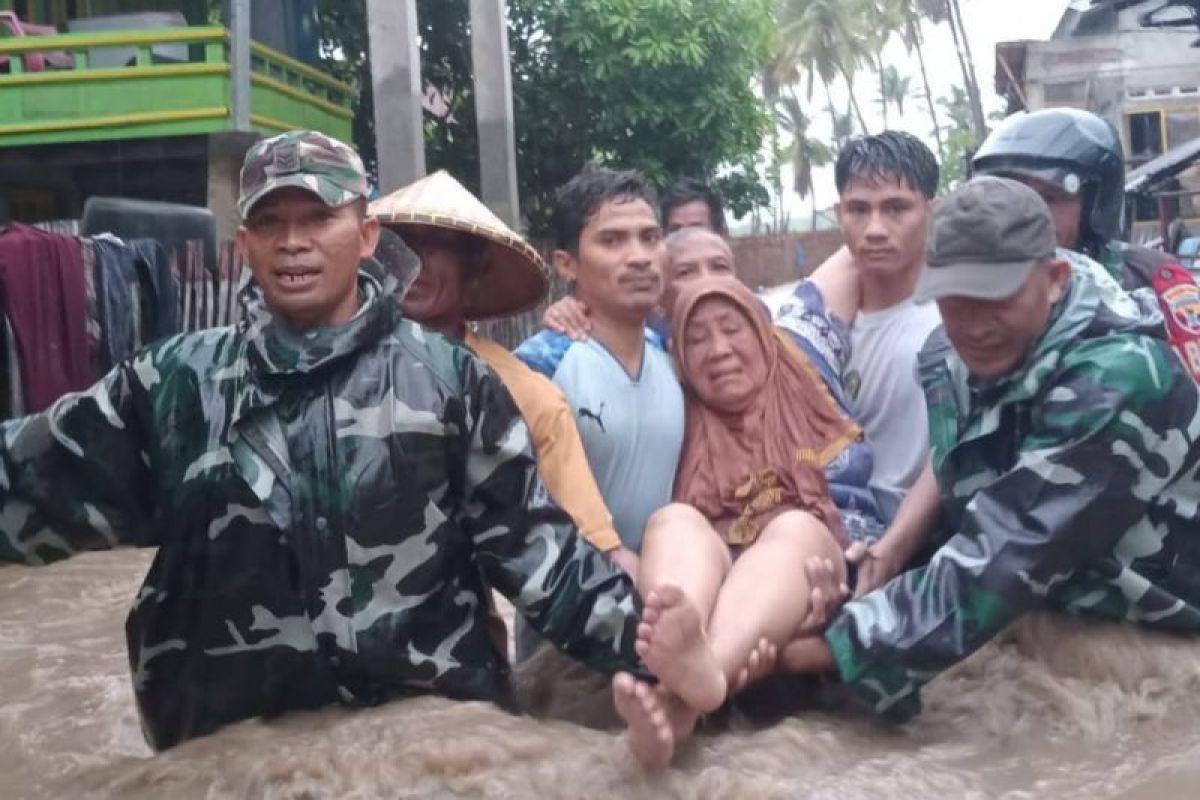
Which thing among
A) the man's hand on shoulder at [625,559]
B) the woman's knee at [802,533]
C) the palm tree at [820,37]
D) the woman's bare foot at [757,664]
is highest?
the palm tree at [820,37]

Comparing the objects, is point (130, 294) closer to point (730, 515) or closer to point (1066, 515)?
point (730, 515)

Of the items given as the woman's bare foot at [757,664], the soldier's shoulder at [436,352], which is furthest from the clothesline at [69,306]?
the woman's bare foot at [757,664]

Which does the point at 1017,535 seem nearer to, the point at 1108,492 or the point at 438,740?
the point at 1108,492

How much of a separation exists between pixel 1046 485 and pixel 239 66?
9316 millimetres

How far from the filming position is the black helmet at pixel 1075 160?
4.29m

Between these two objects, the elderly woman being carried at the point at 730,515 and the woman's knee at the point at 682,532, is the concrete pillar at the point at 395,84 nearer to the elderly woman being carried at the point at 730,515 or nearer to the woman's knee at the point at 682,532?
the elderly woman being carried at the point at 730,515

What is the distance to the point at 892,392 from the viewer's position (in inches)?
167

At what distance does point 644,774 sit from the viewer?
3.05 meters

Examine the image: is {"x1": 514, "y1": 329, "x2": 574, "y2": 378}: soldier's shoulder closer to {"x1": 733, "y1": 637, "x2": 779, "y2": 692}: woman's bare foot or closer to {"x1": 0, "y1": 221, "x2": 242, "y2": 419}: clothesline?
{"x1": 733, "y1": 637, "x2": 779, "y2": 692}: woman's bare foot

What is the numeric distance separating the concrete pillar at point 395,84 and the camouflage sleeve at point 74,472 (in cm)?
764

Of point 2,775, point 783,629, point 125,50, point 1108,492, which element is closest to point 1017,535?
point 1108,492

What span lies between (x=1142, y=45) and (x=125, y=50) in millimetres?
17476

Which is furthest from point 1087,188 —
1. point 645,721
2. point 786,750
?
point 645,721

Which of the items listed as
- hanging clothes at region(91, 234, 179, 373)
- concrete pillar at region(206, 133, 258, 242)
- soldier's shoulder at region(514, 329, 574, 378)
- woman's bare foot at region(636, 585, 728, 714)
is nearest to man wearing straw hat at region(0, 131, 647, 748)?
woman's bare foot at region(636, 585, 728, 714)
